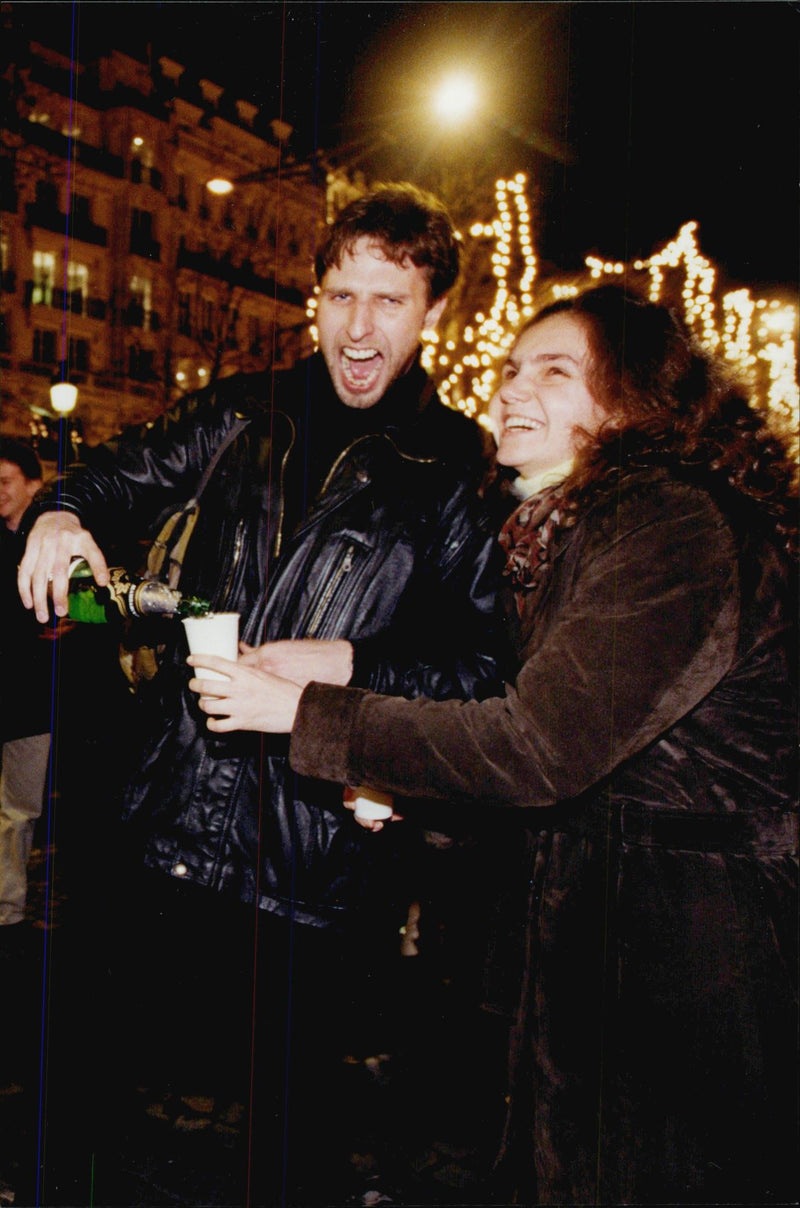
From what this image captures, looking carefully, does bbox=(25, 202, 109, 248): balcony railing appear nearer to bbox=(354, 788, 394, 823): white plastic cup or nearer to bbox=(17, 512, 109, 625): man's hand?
bbox=(17, 512, 109, 625): man's hand

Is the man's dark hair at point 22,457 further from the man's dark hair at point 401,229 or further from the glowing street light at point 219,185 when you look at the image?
the glowing street light at point 219,185

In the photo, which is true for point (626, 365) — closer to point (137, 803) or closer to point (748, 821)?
point (748, 821)

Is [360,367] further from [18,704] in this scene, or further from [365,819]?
[18,704]

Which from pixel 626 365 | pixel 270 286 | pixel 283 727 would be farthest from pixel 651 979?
pixel 270 286

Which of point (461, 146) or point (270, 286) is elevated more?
point (270, 286)

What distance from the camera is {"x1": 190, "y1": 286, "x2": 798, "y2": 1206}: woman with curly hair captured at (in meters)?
1.84

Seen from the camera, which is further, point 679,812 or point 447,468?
point 447,468

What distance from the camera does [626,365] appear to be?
7.48 feet

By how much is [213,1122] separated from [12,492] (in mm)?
4439

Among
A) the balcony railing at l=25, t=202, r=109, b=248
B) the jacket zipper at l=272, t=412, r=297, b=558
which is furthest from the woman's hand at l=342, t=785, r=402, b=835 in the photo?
the balcony railing at l=25, t=202, r=109, b=248

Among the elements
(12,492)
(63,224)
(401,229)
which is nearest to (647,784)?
(401,229)

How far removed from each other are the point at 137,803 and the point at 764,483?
208 centimetres

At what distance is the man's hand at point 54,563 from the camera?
254cm

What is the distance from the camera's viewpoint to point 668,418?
6.97ft
